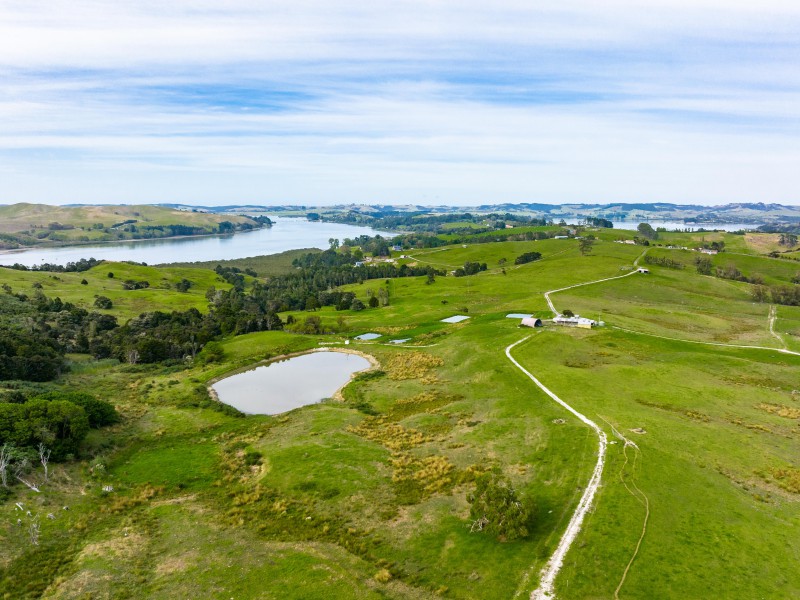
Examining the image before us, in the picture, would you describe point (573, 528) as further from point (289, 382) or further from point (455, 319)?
point (455, 319)

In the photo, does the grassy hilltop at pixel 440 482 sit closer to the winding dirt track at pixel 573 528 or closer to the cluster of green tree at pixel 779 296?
the winding dirt track at pixel 573 528

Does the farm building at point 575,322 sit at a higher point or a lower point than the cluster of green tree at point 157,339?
higher

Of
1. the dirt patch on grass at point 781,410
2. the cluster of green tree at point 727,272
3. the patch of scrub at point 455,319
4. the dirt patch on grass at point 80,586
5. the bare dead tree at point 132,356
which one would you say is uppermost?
the cluster of green tree at point 727,272

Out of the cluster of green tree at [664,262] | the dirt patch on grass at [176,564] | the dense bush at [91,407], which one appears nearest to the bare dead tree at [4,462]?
the dense bush at [91,407]

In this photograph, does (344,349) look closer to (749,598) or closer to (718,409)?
(718,409)

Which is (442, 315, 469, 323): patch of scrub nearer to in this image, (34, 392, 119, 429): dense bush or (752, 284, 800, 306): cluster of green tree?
(34, 392, 119, 429): dense bush

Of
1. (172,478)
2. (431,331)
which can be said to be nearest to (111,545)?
(172,478)
